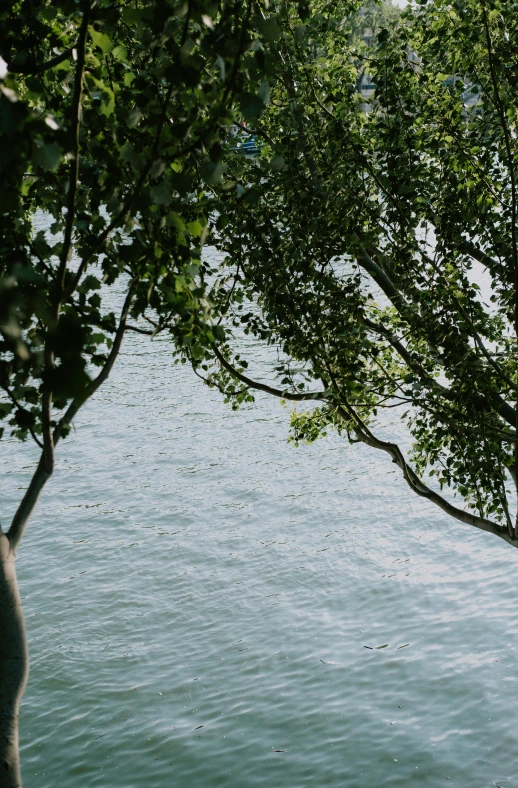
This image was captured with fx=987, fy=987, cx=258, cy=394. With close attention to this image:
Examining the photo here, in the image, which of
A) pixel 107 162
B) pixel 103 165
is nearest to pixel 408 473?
pixel 103 165

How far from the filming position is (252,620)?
60.9ft

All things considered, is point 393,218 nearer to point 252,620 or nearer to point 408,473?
point 408,473

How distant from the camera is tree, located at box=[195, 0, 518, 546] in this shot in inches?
328

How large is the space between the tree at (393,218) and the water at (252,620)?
5.72 meters

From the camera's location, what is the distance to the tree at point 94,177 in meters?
3.03

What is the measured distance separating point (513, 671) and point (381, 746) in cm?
333

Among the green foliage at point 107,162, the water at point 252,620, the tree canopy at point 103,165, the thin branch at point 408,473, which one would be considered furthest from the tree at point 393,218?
the water at point 252,620

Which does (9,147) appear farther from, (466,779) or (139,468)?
(139,468)

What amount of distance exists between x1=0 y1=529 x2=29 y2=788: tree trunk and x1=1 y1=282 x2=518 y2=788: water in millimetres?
8937

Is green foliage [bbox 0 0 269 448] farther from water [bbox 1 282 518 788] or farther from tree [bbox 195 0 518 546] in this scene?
water [bbox 1 282 518 788]

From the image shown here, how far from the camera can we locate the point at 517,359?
10.3 m

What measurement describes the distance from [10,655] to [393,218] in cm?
592

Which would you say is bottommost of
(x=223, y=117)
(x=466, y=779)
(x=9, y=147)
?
(x=466, y=779)

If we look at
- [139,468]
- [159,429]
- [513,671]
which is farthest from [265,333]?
[159,429]
